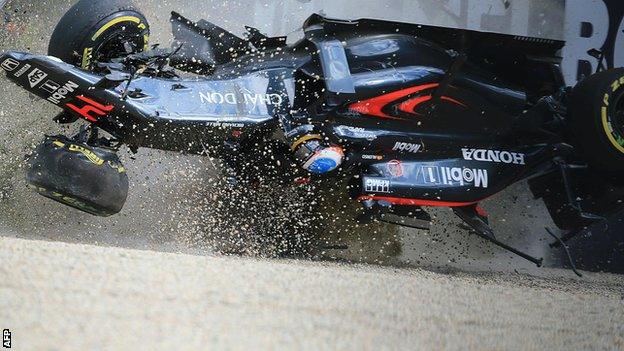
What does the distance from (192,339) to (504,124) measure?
2.26 metres

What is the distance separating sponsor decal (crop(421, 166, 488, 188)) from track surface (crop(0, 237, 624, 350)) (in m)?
0.55

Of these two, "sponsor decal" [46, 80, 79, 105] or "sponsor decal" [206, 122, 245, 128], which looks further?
"sponsor decal" [206, 122, 245, 128]

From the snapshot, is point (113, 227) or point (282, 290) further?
point (113, 227)

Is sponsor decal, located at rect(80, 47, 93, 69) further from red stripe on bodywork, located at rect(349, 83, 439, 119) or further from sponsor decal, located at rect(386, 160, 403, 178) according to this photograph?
sponsor decal, located at rect(386, 160, 403, 178)

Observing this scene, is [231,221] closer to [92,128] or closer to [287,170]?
[287,170]

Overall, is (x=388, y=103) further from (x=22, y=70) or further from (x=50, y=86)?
(x=22, y=70)

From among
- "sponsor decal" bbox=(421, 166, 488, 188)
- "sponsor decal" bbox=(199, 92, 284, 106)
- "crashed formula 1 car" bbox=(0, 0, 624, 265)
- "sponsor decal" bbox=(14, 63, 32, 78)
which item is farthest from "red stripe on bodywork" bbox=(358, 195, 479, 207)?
"sponsor decal" bbox=(14, 63, 32, 78)

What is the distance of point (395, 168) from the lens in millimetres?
3975

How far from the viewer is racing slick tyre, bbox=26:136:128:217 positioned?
3.35 meters

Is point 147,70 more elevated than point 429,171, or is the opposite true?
point 147,70

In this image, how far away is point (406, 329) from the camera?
3170 mm

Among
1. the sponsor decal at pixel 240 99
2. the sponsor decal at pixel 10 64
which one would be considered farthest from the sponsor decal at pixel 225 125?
the sponsor decal at pixel 10 64

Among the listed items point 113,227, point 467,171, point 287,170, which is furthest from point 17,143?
point 467,171

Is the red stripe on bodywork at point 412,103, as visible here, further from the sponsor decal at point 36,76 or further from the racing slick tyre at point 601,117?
the sponsor decal at point 36,76
